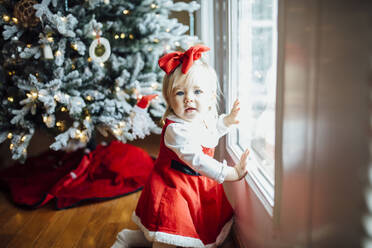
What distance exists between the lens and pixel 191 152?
3.40 ft

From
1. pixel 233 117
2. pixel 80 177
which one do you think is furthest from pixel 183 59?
pixel 80 177

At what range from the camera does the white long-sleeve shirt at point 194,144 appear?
1029 mm

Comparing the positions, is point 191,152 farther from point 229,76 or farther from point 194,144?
point 229,76

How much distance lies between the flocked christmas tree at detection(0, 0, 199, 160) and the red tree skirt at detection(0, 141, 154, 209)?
18 cm

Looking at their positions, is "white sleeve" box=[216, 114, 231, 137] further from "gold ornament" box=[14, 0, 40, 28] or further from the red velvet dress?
"gold ornament" box=[14, 0, 40, 28]

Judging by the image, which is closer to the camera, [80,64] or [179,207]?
[179,207]

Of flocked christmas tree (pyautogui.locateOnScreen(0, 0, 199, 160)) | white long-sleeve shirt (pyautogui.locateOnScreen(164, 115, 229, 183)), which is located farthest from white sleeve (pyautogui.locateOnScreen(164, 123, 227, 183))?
flocked christmas tree (pyautogui.locateOnScreen(0, 0, 199, 160))

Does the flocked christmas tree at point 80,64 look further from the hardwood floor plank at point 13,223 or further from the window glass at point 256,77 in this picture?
the window glass at point 256,77

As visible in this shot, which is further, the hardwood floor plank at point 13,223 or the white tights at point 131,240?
the hardwood floor plank at point 13,223

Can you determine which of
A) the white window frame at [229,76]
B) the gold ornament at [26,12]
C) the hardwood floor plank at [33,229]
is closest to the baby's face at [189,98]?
the white window frame at [229,76]

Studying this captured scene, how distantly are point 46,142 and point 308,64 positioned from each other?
7.85 ft

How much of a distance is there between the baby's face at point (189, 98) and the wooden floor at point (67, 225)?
59 centimetres

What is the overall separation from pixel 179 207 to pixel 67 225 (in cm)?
70

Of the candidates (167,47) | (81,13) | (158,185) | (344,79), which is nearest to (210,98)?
(158,185)
